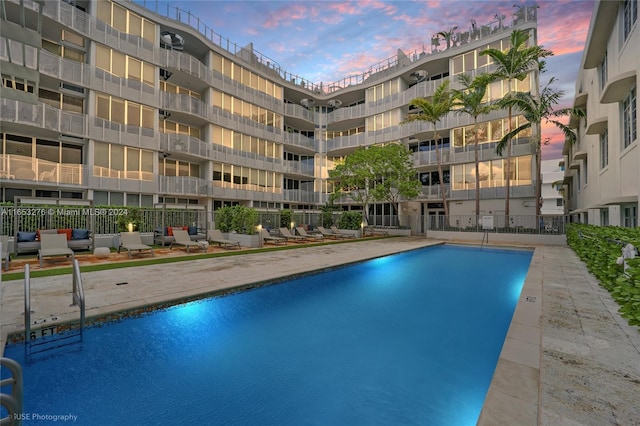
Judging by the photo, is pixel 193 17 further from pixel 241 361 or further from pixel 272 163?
pixel 241 361

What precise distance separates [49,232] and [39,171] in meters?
6.47

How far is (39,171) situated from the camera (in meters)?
16.2

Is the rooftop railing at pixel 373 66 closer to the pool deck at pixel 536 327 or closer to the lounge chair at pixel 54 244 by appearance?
the lounge chair at pixel 54 244

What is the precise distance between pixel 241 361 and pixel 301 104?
35401 millimetres

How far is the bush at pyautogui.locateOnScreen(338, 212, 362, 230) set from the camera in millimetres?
24922

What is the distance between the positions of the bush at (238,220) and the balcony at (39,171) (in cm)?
881

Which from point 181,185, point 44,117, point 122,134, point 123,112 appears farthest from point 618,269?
point 123,112

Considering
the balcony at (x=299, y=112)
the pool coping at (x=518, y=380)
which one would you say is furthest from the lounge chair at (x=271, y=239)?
the balcony at (x=299, y=112)

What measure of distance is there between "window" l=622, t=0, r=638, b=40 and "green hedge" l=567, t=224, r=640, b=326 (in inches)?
284

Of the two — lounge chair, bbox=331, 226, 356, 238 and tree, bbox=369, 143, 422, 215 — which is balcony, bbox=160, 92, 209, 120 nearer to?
lounge chair, bbox=331, 226, 356, 238

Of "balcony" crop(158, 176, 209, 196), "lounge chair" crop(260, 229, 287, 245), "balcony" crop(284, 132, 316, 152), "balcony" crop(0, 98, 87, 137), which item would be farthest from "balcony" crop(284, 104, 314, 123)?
"balcony" crop(0, 98, 87, 137)

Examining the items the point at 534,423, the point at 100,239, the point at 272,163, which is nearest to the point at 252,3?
the point at 272,163

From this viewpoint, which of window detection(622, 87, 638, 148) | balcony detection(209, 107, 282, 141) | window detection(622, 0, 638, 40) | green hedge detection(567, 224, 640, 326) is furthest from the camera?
balcony detection(209, 107, 282, 141)

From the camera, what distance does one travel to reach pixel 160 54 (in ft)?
71.5
